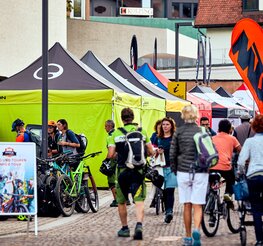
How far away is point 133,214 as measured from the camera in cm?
1861

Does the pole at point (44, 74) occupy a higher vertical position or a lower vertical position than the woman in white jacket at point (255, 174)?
higher

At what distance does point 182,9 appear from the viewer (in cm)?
9625

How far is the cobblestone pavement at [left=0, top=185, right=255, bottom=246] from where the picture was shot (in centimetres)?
1372

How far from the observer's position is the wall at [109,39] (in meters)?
62.2

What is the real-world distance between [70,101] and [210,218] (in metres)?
10.9

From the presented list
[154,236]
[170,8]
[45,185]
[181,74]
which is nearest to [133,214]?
[45,185]

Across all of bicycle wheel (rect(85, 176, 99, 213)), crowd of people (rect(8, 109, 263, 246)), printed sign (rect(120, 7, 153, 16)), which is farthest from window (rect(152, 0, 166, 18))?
crowd of people (rect(8, 109, 263, 246))

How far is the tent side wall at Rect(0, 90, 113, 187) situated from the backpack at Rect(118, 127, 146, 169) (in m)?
10.2

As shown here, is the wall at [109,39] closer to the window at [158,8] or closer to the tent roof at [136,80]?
the window at [158,8]

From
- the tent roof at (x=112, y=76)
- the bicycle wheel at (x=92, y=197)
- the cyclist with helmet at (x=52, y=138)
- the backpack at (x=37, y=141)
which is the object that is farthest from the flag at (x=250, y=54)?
the tent roof at (x=112, y=76)

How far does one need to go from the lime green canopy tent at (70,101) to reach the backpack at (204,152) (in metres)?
11.6

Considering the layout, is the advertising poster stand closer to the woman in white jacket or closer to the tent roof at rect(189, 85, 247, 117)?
the woman in white jacket

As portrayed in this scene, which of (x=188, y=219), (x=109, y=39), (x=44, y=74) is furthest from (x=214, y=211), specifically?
(x=109, y=39)

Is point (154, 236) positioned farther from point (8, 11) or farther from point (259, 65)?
point (8, 11)
